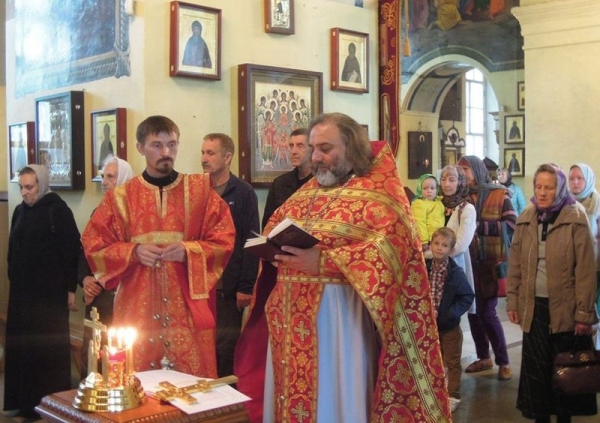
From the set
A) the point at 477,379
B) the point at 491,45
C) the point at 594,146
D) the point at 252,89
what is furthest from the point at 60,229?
the point at 491,45

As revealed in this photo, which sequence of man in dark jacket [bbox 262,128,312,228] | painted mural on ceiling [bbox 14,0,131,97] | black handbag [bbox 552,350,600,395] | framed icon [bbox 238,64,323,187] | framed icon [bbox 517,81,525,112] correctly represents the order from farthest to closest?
framed icon [bbox 517,81,525,112], framed icon [bbox 238,64,323,187], painted mural on ceiling [bbox 14,0,131,97], man in dark jacket [bbox 262,128,312,228], black handbag [bbox 552,350,600,395]

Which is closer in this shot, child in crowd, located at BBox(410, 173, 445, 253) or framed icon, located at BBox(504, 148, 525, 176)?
child in crowd, located at BBox(410, 173, 445, 253)

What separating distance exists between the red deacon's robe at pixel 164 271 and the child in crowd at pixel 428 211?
2855mm

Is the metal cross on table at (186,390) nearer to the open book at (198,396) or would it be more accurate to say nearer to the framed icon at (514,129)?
the open book at (198,396)

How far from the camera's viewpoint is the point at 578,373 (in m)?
3.91

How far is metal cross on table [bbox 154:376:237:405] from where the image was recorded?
2570 mm

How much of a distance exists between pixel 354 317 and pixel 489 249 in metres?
3.06

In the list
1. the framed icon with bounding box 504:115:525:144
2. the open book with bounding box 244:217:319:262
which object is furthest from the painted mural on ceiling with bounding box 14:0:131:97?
the framed icon with bounding box 504:115:525:144

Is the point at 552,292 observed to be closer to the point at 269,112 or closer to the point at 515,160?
the point at 269,112

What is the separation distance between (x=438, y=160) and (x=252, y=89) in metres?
14.2

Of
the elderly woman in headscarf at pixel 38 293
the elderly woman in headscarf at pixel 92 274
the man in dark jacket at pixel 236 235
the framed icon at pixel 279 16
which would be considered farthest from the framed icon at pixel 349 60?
the elderly woman in headscarf at pixel 38 293

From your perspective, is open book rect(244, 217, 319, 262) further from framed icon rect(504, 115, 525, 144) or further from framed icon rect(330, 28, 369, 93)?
framed icon rect(504, 115, 525, 144)

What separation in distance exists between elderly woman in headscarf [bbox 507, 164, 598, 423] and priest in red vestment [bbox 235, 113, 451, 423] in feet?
4.78

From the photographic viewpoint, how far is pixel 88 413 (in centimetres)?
246
